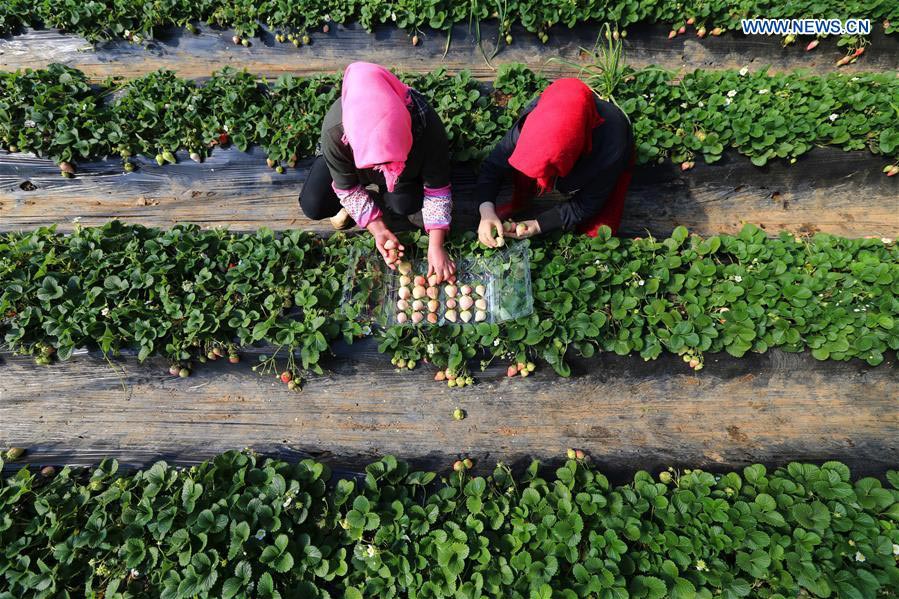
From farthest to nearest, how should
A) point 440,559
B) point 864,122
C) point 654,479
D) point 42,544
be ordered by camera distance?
point 864,122
point 654,479
point 42,544
point 440,559

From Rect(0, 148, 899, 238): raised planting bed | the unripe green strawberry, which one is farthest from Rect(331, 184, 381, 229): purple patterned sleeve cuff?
the unripe green strawberry

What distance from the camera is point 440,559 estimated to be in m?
1.59

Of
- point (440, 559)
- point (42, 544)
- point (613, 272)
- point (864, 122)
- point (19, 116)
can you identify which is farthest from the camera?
point (19, 116)

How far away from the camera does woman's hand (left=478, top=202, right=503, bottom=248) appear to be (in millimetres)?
2088

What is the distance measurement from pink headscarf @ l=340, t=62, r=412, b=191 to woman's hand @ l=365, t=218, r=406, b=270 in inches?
27.8

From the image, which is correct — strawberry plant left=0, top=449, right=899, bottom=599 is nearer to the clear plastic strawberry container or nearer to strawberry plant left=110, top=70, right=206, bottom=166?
the clear plastic strawberry container

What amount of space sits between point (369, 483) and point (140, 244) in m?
1.82

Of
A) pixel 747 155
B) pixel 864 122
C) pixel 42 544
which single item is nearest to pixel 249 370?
pixel 42 544

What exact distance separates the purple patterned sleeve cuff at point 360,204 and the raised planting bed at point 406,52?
1494mm

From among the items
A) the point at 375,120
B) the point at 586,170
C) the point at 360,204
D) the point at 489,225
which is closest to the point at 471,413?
the point at 489,225

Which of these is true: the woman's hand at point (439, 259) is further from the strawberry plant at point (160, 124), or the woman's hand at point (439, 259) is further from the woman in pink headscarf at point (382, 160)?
the strawberry plant at point (160, 124)

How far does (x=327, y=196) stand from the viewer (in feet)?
7.02

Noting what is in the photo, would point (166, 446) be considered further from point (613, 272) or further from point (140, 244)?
point (613, 272)

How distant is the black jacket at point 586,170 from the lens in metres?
1.73
